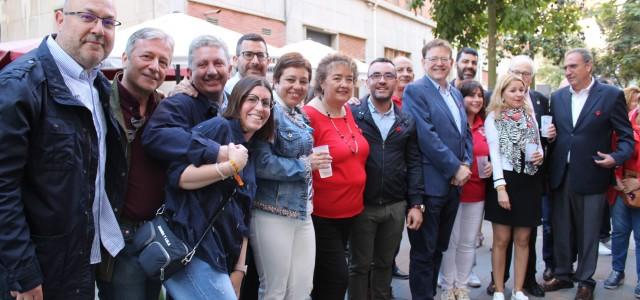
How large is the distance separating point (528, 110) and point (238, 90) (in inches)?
112

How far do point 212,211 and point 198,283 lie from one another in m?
0.36

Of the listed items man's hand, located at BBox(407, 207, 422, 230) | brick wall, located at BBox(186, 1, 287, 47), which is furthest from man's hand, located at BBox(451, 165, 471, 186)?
brick wall, located at BBox(186, 1, 287, 47)

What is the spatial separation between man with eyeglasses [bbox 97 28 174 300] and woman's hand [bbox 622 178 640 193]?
14.7 ft

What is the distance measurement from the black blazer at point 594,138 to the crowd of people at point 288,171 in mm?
13

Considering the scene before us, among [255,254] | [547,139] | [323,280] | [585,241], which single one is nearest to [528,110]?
[547,139]

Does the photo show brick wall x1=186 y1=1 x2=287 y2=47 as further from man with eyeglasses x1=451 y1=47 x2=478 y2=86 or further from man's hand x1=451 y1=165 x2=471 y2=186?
man's hand x1=451 y1=165 x2=471 y2=186

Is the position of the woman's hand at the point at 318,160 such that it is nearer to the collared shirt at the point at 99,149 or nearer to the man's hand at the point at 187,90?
the man's hand at the point at 187,90

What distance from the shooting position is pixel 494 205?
460 centimetres

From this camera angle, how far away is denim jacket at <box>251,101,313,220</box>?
3113 mm

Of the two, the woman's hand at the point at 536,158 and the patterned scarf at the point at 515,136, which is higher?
the patterned scarf at the point at 515,136

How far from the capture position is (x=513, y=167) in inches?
176

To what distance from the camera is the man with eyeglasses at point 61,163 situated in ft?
6.60

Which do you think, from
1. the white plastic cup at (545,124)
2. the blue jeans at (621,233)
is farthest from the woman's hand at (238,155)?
the blue jeans at (621,233)

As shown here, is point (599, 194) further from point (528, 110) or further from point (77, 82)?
point (77, 82)
